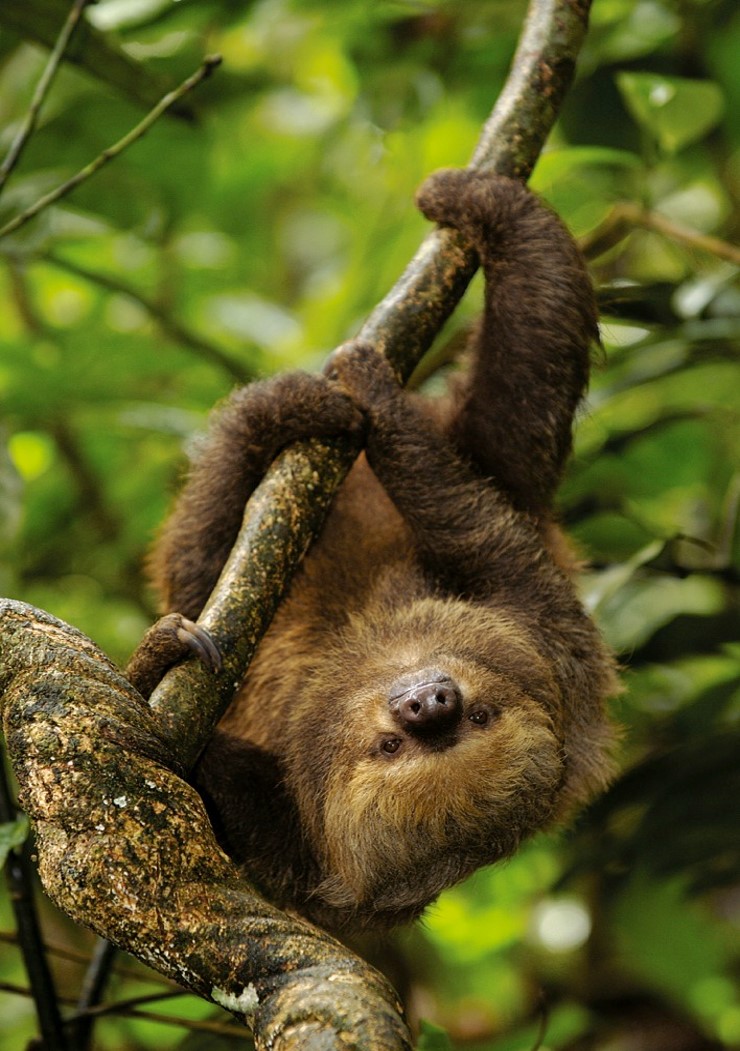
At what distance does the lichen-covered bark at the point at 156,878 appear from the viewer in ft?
5.28

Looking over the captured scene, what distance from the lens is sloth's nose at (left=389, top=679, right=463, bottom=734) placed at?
3.35 metres

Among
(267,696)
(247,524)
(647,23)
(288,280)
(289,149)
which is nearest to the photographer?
(247,524)

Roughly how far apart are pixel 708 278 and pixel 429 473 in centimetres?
167

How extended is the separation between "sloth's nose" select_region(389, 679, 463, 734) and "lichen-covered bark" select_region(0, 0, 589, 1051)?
94 cm

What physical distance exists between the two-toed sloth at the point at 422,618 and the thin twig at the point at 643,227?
0.73 meters

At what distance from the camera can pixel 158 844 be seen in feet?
5.99

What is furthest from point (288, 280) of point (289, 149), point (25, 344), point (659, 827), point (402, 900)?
point (402, 900)

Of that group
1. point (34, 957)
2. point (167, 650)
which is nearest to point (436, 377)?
point (167, 650)

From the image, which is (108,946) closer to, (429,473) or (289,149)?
(429,473)

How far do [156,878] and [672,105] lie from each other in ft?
12.3

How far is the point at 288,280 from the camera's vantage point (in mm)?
8648

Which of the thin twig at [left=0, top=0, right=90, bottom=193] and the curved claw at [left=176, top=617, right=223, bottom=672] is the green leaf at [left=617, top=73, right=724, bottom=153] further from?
the curved claw at [left=176, top=617, right=223, bottom=672]

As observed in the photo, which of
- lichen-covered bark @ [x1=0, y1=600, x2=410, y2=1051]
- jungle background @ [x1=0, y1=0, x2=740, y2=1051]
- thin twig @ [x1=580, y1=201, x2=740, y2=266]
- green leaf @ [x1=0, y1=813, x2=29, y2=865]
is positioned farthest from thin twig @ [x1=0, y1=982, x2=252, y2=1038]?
thin twig @ [x1=580, y1=201, x2=740, y2=266]

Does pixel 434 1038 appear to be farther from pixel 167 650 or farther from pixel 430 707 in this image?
pixel 167 650
